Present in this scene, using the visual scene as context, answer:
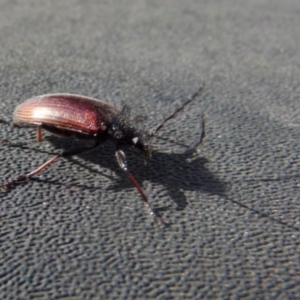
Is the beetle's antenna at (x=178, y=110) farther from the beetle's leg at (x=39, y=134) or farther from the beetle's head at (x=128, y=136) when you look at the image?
the beetle's leg at (x=39, y=134)

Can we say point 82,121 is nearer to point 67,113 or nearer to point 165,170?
point 67,113

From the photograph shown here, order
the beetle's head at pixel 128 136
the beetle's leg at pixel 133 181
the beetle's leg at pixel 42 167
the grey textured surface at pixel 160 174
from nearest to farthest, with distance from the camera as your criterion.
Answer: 1. the grey textured surface at pixel 160 174
2. the beetle's leg at pixel 133 181
3. the beetle's leg at pixel 42 167
4. the beetle's head at pixel 128 136

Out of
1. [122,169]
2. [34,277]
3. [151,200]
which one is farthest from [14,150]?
[34,277]

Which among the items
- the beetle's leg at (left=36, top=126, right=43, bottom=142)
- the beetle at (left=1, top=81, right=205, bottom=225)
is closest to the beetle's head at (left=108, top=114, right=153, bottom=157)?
the beetle at (left=1, top=81, right=205, bottom=225)

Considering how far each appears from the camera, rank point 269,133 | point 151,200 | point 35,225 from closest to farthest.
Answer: point 35,225 → point 151,200 → point 269,133

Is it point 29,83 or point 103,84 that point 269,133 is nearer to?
point 103,84

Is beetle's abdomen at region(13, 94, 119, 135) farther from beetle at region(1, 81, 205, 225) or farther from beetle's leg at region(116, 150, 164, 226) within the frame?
beetle's leg at region(116, 150, 164, 226)

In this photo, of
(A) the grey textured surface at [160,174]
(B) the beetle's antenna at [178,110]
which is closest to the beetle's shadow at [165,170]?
(A) the grey textured surface at [160,174]

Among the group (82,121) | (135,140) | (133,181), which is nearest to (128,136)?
(135,140)
